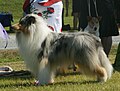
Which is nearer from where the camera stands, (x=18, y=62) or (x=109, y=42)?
(x=109, y=42)

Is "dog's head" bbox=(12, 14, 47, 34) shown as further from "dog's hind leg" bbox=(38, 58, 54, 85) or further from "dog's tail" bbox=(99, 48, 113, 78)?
"dog's tail" bbox=(99, 48, 113, 78)

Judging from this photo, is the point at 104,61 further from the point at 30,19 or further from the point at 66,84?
the point at 30,19

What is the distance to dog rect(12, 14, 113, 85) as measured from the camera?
250 inches

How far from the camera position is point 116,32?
310 inches

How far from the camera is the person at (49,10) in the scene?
6.91 metres

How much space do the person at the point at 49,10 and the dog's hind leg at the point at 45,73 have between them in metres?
0.98

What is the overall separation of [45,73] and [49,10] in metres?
1.28

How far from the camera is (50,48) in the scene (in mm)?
6359

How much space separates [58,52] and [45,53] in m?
0.23

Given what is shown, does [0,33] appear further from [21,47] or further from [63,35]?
[63,35]

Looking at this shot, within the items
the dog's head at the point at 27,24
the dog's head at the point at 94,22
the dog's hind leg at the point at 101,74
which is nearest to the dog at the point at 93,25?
the dog's head at the point at 94,22

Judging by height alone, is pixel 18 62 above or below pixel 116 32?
below

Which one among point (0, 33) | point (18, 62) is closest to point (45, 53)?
point (0, 33)

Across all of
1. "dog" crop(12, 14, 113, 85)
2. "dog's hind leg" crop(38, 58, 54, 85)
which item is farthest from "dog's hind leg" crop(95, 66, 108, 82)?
"dog's hind leg" crop(38, 58, 54, 85)
